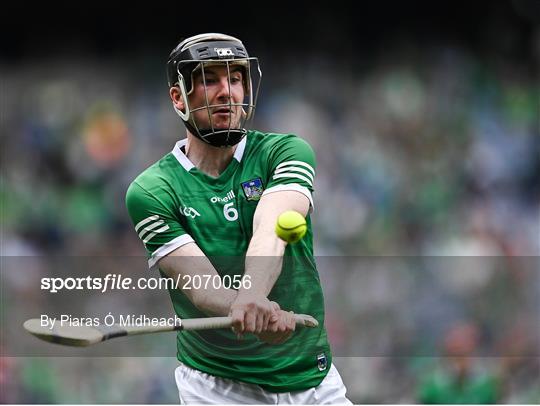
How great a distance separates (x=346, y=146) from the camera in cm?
692

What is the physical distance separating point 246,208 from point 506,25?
4.96m

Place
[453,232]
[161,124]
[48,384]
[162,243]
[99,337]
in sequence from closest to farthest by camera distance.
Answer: [99,337], [162,243], [48,384], [453,232], [161,124]

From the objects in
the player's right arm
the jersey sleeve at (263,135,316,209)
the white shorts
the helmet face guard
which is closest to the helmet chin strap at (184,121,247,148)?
the helmet face guard

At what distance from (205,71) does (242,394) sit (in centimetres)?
113

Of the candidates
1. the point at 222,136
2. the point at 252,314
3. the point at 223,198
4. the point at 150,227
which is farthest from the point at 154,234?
the point at 252,314

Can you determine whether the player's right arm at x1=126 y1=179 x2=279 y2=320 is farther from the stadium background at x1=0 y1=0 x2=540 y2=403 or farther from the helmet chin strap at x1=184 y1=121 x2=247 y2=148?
the stadium background at x1=0 y1=0 x2=540 y2=403

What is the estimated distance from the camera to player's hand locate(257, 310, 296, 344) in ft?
9.08

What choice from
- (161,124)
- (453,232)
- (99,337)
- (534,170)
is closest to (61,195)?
(161,124)

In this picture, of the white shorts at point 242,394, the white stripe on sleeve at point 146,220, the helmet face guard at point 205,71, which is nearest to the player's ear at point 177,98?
the helmet face guard at point 205,71

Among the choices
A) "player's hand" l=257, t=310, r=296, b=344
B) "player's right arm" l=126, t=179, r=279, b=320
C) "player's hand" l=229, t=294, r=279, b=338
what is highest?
"player's right arm" l=126, t=179, r=279, b=320

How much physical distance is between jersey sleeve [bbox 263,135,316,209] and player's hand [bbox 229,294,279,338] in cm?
44

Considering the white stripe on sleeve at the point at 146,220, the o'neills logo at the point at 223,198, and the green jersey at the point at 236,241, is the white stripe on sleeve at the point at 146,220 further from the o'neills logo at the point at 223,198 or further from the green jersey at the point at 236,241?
the o'neills logo at the point at 223,198

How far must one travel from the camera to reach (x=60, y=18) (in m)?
7.41

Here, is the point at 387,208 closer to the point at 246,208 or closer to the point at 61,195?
the point at 61,195
